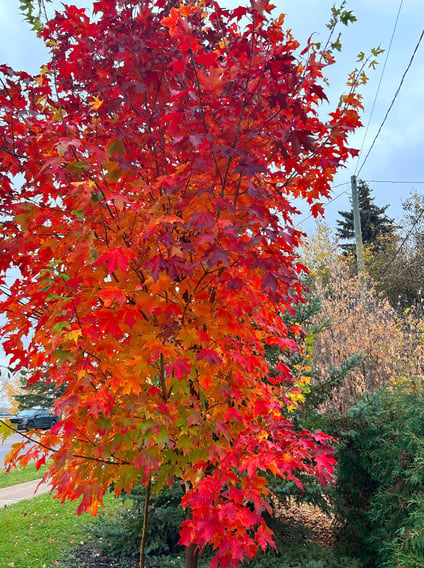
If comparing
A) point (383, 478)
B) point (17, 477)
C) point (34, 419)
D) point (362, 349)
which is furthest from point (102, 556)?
point (34, 419)

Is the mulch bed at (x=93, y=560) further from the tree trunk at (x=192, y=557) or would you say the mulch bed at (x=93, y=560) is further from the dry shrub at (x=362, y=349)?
the dry shrub at (x=362, y=349)

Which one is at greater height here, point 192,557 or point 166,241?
point 166,241

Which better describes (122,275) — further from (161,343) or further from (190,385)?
(190,385)

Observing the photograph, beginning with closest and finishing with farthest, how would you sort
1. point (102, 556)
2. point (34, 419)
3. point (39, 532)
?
1. point (102, 556)
2. point (39, 532)
3. point (34, 419)

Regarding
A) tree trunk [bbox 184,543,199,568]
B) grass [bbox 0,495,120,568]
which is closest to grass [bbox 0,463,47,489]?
grass [bbox 0,495,120,568]

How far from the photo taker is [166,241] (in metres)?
2.08

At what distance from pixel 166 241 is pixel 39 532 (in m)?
6.24

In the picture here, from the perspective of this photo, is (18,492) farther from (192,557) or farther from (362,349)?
(192,557)

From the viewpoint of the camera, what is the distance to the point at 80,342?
2342 mm

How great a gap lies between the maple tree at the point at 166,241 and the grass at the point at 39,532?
2.96 metres

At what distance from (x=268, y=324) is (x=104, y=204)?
1.30 m

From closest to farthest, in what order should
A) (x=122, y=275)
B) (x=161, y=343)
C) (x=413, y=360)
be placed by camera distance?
(x=161, y=343) < (x=122, y=275) < (x=413, y=360)

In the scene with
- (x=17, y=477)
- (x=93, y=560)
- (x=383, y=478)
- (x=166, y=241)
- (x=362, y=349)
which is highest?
(x=362, y=349)

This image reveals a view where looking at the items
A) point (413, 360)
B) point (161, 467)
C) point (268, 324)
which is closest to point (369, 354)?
point (413, 360)
